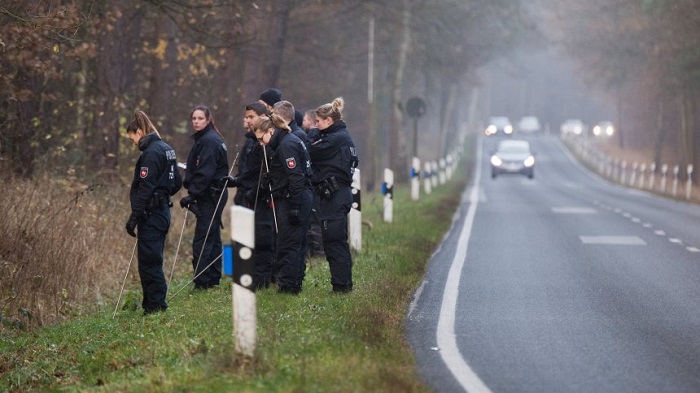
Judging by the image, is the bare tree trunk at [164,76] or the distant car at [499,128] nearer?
the bare tree trunk at [164,76]

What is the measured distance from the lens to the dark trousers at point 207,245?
13.5 meters

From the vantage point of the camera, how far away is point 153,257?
1193 centimetres

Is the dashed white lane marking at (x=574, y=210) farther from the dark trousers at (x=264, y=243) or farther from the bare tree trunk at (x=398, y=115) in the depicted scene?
the dark trousers at (x=264, y=243)

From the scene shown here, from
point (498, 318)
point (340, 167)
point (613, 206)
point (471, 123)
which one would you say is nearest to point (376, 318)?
point (498, 318)

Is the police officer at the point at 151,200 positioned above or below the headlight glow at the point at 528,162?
above

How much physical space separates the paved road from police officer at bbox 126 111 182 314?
2.36 meters

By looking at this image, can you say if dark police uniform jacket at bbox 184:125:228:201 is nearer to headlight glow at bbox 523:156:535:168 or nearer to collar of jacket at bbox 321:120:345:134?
collar of jacket at bbox 321:120:345:134

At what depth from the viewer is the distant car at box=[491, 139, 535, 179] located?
54.9 metres

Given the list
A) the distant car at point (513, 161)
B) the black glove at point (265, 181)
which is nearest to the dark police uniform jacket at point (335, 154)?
the black glove at point (265, 181)

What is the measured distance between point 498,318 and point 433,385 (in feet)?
11.1

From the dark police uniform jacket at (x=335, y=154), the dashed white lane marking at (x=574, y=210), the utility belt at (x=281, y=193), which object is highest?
the dark police uniform jacket at (x=335, y=154)

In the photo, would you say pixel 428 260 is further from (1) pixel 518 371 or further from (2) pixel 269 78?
(2) pixel 269 78

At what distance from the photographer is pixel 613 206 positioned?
33219 mm

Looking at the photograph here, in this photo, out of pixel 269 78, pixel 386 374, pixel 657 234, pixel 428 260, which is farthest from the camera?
pixel 269 78
